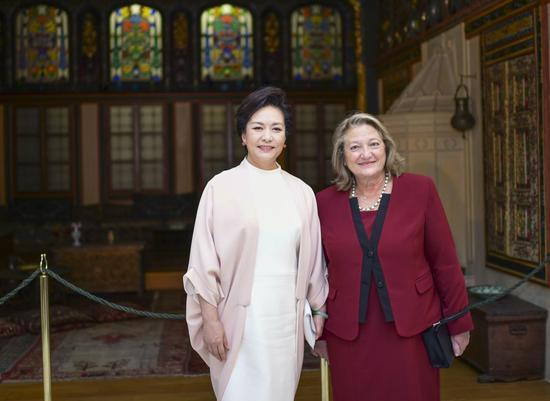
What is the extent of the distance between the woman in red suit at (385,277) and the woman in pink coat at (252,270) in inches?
6.0

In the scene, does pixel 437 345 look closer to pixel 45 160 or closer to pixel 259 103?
pixel 259 103

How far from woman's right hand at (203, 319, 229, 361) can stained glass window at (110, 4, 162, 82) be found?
Result: 9905 millimetres

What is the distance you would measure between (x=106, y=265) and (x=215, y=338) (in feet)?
21.8

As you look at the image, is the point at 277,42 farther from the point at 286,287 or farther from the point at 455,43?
the point at 286,287

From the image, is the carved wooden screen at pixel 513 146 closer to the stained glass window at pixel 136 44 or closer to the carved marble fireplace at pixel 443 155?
the carved marble fireplace at pixel 443 155

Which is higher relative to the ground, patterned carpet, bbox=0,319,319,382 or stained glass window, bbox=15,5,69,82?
stained glass window, bbox=15,5,69,82

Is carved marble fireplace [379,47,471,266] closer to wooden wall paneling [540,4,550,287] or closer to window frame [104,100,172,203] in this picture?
wooden wall paneling [540,4,550,287]

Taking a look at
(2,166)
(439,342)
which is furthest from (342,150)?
(2,166)

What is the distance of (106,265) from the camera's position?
29.1 ft

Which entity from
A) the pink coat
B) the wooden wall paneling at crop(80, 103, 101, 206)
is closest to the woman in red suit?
the pink coat

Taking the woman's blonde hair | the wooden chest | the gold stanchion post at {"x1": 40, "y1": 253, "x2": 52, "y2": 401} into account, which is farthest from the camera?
the wooden chest

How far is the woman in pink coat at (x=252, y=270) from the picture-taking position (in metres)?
2.50

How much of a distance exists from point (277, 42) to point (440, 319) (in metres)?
9.79

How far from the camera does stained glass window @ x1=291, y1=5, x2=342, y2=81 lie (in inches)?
472
